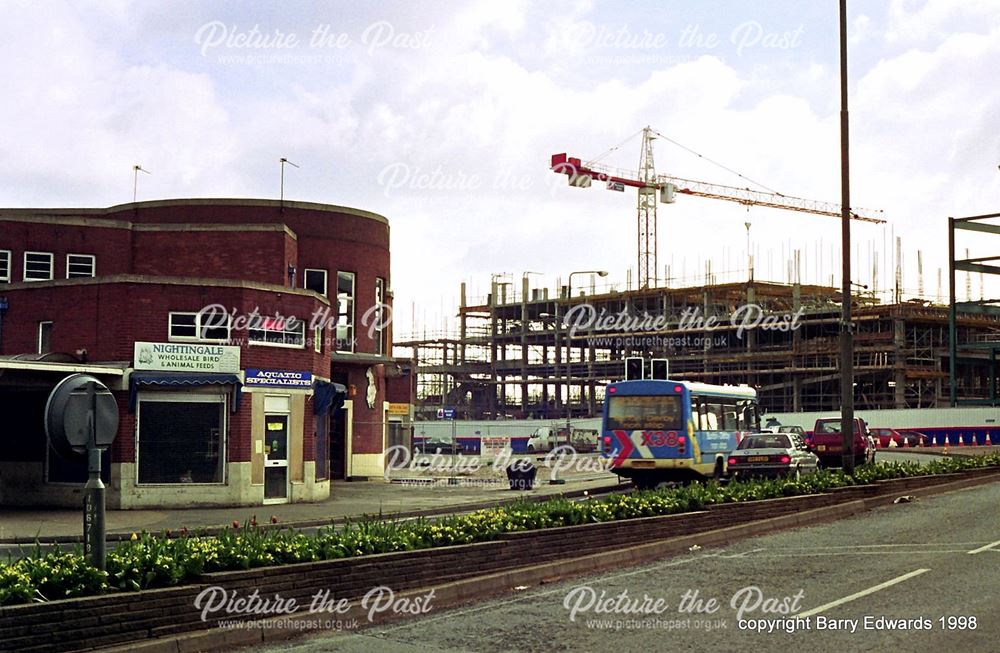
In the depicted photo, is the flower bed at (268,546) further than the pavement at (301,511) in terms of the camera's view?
No

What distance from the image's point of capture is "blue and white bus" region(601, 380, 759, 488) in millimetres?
33594

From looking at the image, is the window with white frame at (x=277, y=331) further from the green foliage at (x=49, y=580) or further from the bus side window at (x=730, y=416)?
the green foliage at (x=49, y=580)

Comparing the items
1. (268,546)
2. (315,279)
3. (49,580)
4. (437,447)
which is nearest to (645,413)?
(315,279)

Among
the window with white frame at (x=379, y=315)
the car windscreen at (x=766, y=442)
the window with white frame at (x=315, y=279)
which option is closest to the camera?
the car windscreen at (x=766, y=442)

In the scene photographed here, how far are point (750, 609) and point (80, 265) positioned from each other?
30.6m

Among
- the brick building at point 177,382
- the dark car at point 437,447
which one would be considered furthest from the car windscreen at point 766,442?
the dark car at point 437,447

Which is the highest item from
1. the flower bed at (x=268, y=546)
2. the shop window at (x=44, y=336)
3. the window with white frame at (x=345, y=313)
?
the window with white frame at (x=345, y=313)

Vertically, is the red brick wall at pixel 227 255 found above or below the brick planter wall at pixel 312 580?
above

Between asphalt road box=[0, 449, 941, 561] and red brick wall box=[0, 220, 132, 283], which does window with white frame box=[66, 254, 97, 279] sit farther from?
asphalt road box=[0, 449, 941, 561]

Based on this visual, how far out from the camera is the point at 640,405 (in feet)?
112

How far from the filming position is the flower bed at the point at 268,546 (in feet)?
35.7

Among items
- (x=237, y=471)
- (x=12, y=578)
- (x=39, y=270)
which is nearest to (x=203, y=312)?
(x=237, y=471)

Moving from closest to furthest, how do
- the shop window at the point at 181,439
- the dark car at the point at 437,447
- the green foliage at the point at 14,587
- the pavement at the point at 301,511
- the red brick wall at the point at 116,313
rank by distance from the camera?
1. the green foliage at the point at 14,587
2. the pavement at the point at 301,511
3. the shop window at the point at 181,439
4. the red brick wall at the point at 116,313
5. the dark car at the point at 437,447

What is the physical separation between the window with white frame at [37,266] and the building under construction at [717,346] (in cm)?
5226
